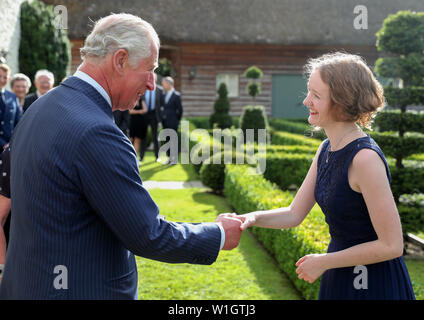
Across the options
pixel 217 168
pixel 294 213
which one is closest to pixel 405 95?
pixel 217 168

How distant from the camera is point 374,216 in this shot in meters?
2.26

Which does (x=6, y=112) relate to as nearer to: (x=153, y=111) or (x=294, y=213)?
(x=294, y=213)

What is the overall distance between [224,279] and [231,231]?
10.6 feet

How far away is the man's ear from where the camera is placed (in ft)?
7.00

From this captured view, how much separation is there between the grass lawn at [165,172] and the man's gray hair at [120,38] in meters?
9.42

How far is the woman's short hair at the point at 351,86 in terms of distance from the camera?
94.4 inches

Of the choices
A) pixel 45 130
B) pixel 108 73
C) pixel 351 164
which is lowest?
pixel 351 164

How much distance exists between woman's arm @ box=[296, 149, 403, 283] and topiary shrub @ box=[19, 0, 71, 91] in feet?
43.2

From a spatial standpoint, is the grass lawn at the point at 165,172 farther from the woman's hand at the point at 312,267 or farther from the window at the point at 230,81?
the window at the point at 230,81

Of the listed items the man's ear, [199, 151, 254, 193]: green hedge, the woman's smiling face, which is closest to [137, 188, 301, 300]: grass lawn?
the woman's smiling face

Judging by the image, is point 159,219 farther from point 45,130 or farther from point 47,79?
point 47,79
